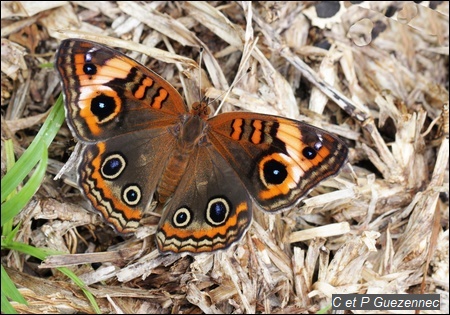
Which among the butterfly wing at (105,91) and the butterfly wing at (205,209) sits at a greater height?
the butterfly wing at (105,91)

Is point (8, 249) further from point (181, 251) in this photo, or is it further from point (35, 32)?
point (35, 32)

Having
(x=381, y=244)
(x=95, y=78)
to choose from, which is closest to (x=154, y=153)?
(x=95, y=78)

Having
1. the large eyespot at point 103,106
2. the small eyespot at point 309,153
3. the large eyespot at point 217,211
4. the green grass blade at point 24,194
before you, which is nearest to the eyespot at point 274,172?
the small eyespot at point 309,153

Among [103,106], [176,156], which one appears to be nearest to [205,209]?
[176,156]

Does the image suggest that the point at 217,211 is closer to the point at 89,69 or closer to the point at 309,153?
the point at 309,153

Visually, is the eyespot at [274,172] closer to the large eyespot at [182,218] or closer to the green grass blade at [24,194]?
the large eyespot at [182,218]

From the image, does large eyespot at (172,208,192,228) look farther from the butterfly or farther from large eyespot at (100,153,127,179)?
large eyespot at (100,153,127,179)

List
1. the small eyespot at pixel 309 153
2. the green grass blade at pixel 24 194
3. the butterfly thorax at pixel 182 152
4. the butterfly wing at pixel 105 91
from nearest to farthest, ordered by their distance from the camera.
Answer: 1. the green grass blade at pixel 24 194
2. the butterfly wing at pixel 105 91
3. the small eyespot at pixel 309 153
4. the butterfly thorax at pixel 182 152
